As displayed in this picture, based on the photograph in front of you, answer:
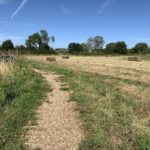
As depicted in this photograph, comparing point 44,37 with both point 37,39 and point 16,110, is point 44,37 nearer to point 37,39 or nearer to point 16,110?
point 37,39

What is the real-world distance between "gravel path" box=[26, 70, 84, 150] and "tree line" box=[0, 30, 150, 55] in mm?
55620

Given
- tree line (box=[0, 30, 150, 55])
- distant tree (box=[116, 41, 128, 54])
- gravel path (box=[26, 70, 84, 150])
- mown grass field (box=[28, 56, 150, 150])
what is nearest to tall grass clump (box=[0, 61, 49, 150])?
gravel path (box=[26, 70, 84, 150])

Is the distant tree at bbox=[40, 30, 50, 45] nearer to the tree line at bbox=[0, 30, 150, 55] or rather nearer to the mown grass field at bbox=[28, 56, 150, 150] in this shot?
the tree line at bbox=[0, 30, 150, 55]

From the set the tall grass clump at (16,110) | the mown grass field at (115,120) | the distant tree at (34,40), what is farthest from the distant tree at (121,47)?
the mown grass field at (115,120)

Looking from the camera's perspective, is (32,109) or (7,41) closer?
(32,109)

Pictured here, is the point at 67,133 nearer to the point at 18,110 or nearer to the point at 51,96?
the point at 18,110

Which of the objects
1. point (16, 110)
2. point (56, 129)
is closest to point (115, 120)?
point (56, 129)

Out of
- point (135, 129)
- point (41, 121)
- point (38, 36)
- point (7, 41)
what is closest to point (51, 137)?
point (41, 121)

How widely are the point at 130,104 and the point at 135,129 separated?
297 cm

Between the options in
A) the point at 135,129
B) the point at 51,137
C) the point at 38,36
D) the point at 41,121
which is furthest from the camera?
the point at 38,36

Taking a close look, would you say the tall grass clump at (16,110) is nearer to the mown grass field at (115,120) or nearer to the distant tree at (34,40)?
the mown grass field at (115,120)

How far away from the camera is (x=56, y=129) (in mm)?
6988

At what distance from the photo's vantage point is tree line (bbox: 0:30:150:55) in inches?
3110

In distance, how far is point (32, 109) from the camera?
29.0 ft
